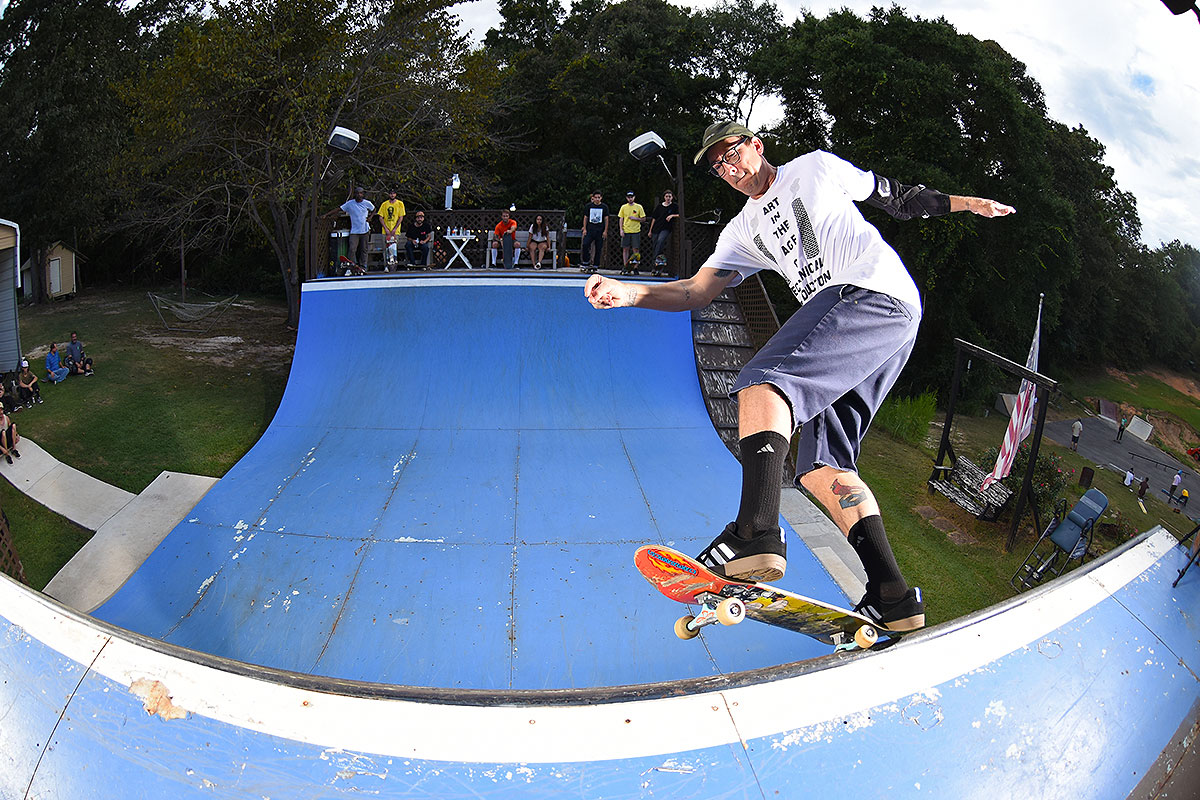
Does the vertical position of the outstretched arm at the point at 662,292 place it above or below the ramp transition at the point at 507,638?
above

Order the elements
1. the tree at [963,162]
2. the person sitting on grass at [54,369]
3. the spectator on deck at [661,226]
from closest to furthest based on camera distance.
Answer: the spectator on deck at [661,226], the person sitting on grass at [54,369], the tree at [963,162]

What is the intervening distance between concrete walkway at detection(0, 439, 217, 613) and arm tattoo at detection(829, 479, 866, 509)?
7.39m

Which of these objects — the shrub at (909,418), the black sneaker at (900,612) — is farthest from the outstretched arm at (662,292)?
the shrub at (909,418)

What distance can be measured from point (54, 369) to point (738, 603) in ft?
45.5

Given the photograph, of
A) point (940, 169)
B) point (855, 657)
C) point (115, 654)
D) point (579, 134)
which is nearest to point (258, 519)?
point (115, 654)

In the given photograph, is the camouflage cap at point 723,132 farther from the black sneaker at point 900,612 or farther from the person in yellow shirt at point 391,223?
the person in yellow shirt at point 391,223

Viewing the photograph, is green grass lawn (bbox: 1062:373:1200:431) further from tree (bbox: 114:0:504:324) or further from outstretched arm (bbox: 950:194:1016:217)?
outstretched arm (bbox: 950:194:1016:217)

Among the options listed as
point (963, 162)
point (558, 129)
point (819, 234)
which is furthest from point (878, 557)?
point (558, 129)

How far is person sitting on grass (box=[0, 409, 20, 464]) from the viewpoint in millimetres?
9469

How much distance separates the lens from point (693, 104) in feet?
76.1

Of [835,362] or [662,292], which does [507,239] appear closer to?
[662,292]

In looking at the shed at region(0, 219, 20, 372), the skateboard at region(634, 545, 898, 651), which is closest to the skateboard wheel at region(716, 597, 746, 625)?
the skateboard at region(634, 545, 898, 651)

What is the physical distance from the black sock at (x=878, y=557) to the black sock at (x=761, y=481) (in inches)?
16.6

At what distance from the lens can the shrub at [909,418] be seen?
13.6 meters
